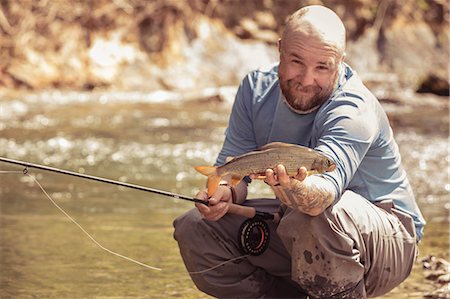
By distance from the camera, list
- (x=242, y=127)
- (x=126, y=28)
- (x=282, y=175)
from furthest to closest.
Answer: (x=126, y=28), (x=242, y=127), (x=282, y=175)

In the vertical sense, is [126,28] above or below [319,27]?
above

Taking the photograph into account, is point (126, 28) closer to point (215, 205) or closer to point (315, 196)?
point (215, 205)

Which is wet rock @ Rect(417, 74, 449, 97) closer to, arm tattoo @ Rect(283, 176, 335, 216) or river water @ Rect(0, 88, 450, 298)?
river water @ Rect(0, 88, 450, 298)

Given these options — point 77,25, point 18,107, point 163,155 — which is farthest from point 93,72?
point 163,155

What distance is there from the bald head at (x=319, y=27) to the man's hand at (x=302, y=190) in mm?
506

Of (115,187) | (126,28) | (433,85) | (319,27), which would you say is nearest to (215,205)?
(319,27)

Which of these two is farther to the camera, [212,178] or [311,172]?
[212,178]

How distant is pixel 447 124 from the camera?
11805 mm

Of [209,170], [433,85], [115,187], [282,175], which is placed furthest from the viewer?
[433,85]

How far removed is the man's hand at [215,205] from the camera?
376 centimetres

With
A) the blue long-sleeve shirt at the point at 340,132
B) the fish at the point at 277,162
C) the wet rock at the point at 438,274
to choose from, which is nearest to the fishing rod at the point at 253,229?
the blue long-sleeve shirt at the point at 340,132

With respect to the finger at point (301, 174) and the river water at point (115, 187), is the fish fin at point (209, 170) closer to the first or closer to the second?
the finger at point (301, 174)

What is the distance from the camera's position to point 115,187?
727 centimetres

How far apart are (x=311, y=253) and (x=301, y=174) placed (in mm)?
372
